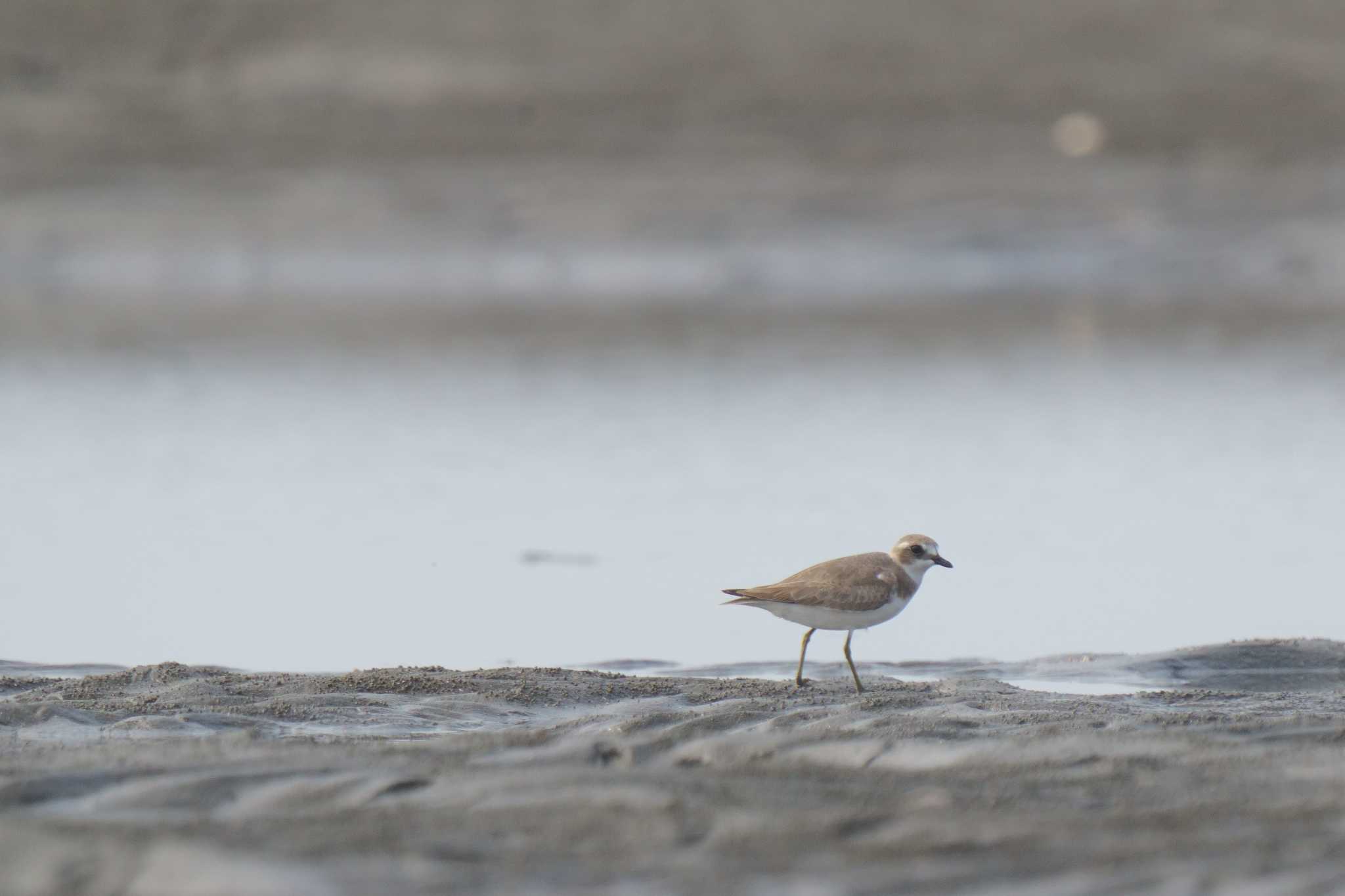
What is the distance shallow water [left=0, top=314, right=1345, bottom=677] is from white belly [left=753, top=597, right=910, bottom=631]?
842 mm

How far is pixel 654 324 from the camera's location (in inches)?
846

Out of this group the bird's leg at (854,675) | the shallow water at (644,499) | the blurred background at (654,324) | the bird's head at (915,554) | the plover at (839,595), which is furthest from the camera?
the blurred background at (654,324)

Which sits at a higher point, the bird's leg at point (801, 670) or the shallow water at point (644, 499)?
the shallow water at point (644, 499)

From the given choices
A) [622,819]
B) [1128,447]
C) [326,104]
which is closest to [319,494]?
[1128,447]

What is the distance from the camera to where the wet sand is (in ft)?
→ 13.8

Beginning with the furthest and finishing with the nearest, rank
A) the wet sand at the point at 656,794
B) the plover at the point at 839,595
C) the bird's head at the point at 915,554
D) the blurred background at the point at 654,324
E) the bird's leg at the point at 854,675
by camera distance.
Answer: the blurred background at the point at 654,324 → the bird's head at the point at 915,554 → the plover at the point at 839,595 → the bird's leg at the point at 854,675 → the wet sand at the point at 656,794

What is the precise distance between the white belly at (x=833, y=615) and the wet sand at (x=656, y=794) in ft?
1.47

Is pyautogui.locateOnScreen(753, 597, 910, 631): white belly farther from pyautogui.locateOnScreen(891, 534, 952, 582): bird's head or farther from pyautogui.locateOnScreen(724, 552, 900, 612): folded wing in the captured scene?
pyautogui.locateOnScreen(891, 534, 952, 582): bird's head

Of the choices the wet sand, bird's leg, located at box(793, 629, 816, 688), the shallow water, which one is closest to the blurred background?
the shallow water

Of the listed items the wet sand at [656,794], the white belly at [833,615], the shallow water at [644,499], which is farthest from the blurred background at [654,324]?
the wet sand at [656,794]

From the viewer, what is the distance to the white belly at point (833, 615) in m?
6.86

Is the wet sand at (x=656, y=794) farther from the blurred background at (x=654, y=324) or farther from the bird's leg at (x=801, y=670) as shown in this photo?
the blurred background at (x=654, y=324)

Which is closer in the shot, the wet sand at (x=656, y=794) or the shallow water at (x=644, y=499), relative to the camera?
the wet sand at (x=656, y=794)

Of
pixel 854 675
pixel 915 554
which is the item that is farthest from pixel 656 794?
pixel 915 554
